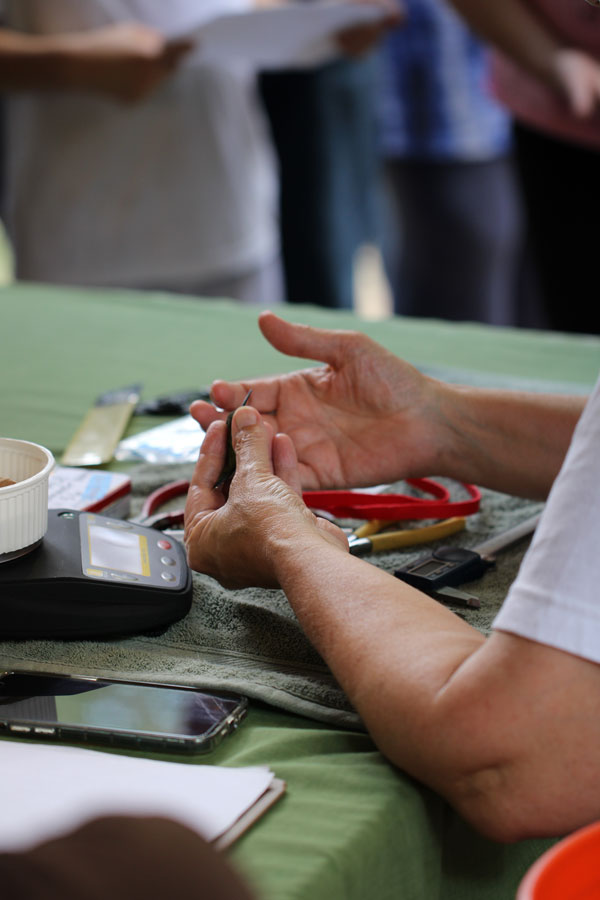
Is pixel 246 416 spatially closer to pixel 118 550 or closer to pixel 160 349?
pixel 118 550

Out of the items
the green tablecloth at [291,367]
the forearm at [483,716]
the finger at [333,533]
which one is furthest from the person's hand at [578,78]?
the forearm at [483,716]

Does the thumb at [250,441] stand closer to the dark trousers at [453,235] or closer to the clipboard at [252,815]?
the clipboard at [252,815]

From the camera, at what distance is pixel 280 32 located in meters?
2.12

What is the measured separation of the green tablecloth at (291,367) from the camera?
0.55 metres

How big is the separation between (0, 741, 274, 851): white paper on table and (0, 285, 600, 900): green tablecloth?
0.02 metres

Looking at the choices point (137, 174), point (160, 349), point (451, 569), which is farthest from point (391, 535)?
point (137, 174)

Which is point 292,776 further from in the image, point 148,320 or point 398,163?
point 398,163

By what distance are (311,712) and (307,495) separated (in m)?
0.31

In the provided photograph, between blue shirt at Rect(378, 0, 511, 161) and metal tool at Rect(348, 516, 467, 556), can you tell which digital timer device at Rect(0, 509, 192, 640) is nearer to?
metal tool at Rect(348, 516, 467, 556)

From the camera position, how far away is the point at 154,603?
0.73 metres

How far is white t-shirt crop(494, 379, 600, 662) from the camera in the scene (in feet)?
1.83

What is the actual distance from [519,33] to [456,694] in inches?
63.1

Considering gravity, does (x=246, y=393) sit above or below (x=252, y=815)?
above

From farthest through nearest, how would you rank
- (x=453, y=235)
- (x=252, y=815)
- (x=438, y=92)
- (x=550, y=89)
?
(x=453, y=235) → (x=438, y=92) → (x=550, y=89) → (x=252, y=815)
